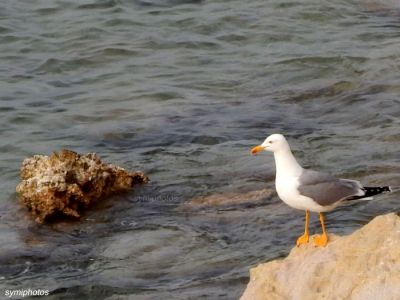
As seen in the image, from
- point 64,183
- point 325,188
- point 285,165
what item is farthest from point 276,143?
point 64,183

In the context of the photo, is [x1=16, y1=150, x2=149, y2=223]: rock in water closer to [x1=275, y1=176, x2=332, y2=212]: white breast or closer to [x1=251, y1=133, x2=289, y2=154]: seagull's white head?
[x1=251, y1=133, x2=289, y2=154]: seagull's white head

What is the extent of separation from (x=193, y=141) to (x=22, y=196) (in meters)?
2.37

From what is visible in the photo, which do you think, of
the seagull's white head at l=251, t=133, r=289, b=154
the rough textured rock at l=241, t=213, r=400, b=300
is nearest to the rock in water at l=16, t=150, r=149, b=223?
the seagull's white head at l=251, t=133, r=289, b=154

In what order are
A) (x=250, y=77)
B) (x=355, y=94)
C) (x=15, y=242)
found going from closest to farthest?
(x=15, y=242), (x=355, y=94), (x=250, y=77)

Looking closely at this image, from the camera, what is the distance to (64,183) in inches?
337

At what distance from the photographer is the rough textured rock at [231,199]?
864 centimetres

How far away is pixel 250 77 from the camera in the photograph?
41.5 ft

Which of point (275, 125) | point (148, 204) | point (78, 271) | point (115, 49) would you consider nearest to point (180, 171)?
point (148, 204)

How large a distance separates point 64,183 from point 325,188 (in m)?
2.92

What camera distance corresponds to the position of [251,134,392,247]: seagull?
6.21 meters

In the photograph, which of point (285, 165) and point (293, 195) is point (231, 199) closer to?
point (285, 165)

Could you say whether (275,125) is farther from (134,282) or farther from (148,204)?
(134,282)

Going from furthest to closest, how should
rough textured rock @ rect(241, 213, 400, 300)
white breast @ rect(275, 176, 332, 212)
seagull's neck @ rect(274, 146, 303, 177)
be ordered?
seagull's neck @ rect(274, 146, 303, 177) < white breast @ rect(275, 176, 332, 212) < rough textured rock @ rect(241, 213, 400, 300)

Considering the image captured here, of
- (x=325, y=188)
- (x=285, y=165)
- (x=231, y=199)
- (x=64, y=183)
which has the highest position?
(x=285, y=165)
